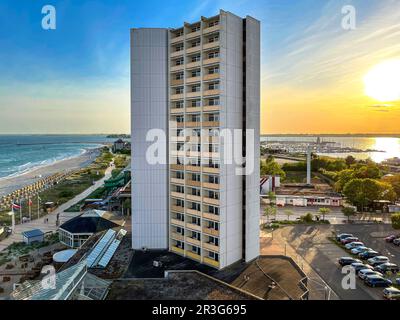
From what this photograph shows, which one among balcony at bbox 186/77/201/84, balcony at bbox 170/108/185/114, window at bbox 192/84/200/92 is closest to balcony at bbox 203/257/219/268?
balcony at bbox 170/108/185/114

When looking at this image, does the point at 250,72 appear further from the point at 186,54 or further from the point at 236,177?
the point at 236,177

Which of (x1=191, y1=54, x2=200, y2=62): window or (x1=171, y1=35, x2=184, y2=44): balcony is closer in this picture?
(x1=191, y1=54, x2=200, y2=62): window

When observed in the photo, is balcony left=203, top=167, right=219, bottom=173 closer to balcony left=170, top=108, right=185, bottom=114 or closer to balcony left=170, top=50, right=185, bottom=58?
balcony left=170, top=108, right=185, bottom=114

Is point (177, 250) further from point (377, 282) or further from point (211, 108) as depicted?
point (377, 282)

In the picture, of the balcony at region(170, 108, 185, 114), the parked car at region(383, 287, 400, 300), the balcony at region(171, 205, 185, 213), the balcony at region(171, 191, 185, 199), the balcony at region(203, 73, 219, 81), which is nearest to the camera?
the parked car at region(383, 287, 400, 300)

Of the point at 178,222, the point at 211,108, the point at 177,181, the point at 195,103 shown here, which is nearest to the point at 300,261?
the point at 178,222

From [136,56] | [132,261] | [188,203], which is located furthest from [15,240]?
[136,56]
